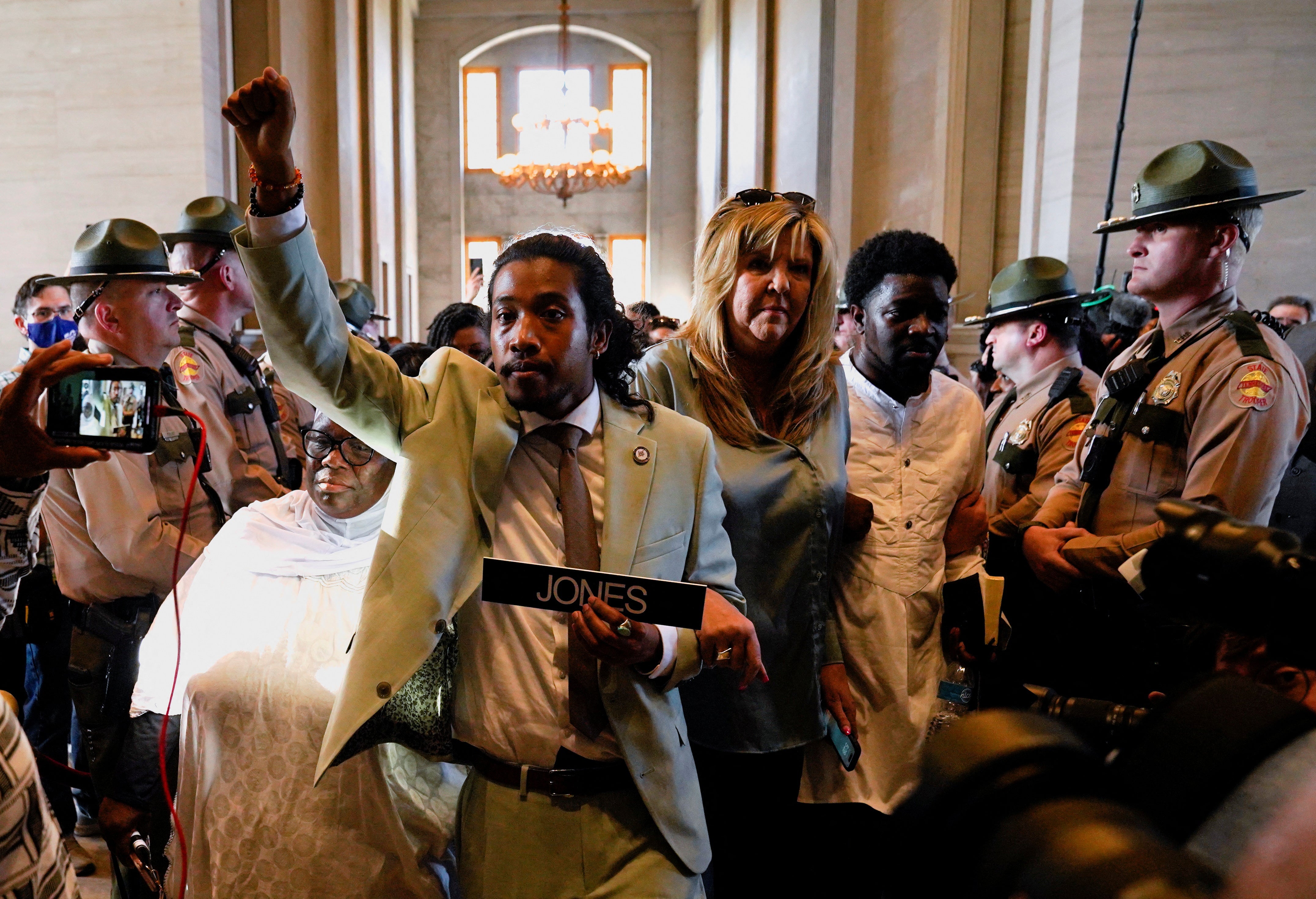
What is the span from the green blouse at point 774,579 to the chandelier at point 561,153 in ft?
48.7

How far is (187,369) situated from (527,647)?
2221 millimetres

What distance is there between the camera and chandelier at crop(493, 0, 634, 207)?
635 inches

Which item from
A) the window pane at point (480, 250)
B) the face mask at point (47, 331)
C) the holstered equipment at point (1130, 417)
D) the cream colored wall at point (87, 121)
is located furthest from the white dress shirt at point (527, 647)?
the window pane at point (480, 250)

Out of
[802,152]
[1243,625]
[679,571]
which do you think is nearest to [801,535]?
[679,571]

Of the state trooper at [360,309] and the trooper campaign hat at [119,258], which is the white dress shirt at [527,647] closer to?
the trooper campaign hat at [119,258]

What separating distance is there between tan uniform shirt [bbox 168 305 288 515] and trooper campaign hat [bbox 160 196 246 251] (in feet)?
1.18

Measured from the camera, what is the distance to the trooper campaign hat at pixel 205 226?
146 inches

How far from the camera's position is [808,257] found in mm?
2287

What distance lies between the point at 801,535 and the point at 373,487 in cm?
108

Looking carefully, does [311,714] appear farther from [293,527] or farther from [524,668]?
[524,668]

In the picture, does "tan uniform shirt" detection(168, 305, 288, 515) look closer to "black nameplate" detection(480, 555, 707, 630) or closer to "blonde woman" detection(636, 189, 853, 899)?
"blonde woman" detection(636, 189, 853, 899)

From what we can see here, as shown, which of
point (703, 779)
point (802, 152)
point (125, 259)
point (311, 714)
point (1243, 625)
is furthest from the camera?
point (802, 152)

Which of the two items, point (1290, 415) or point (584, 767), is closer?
point (584, 767)

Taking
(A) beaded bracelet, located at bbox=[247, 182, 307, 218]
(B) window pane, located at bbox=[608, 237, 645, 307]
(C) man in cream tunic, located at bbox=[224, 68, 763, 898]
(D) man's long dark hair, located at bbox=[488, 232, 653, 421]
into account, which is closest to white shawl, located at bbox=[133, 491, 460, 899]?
(C) man in cream tunic, located at bbox=[224, 68, 763, 898]
